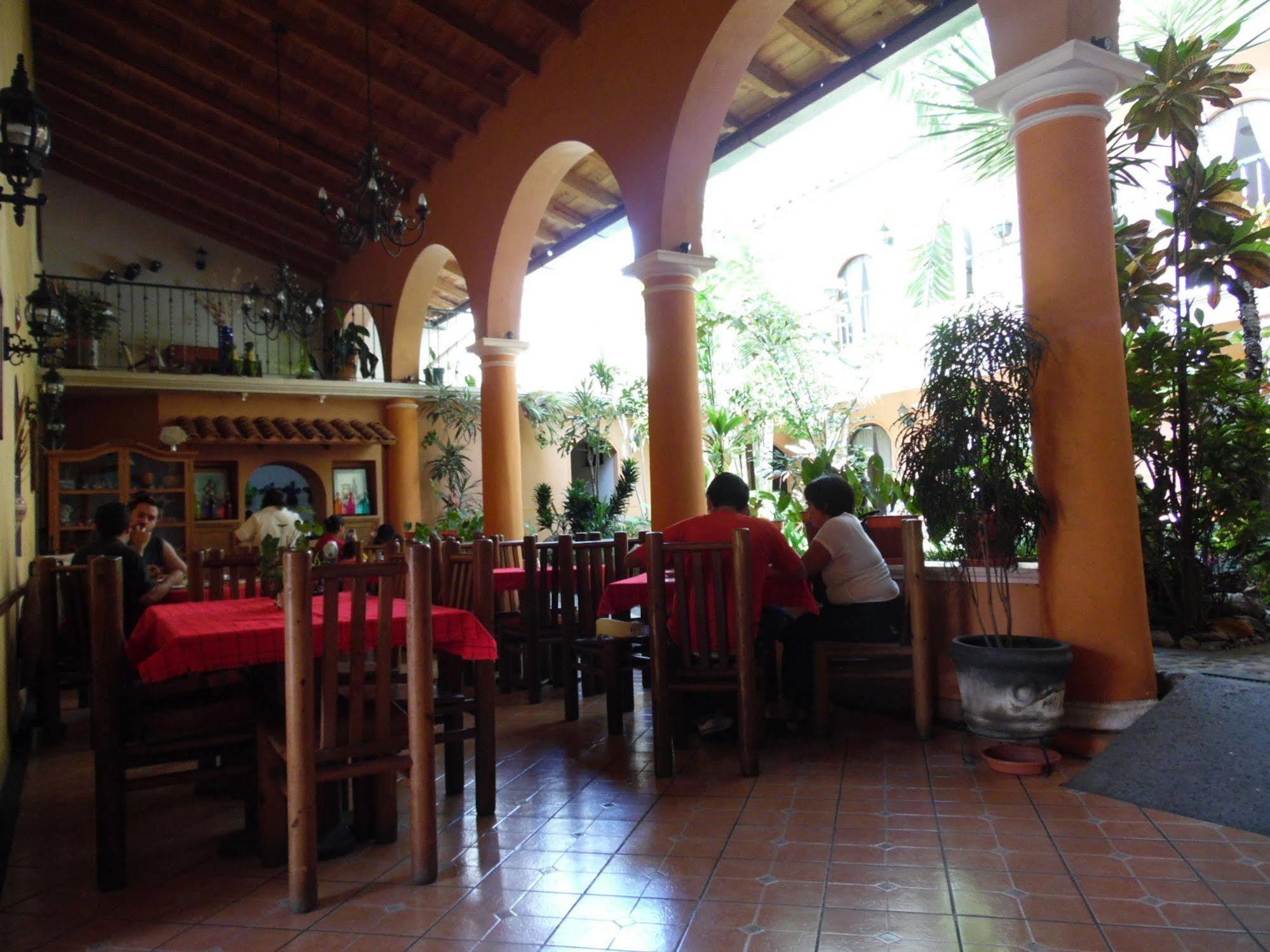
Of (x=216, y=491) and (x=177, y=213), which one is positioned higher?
(x=177, y=213)

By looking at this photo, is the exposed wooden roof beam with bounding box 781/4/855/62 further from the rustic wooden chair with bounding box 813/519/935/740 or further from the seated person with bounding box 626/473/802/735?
the rustic wooden chair with bounding box 813/519/935/740

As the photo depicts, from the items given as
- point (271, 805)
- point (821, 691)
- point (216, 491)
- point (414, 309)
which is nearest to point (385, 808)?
point (271, 805)

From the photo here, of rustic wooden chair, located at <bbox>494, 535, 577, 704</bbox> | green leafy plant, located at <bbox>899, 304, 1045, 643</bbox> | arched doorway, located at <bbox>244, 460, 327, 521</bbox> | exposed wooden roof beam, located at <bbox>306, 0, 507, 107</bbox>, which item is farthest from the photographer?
arched doorway, located at <bbox>244, 460, 327, 521</bbox>

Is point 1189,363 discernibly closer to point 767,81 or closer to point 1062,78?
point 1062,78

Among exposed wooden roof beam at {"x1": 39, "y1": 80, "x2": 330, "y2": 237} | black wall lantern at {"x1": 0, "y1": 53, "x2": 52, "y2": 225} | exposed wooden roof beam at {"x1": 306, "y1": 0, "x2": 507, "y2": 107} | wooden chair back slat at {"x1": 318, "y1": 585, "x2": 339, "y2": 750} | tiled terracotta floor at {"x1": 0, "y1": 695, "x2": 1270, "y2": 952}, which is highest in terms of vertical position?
exposed wooden roof beam at {"x1": 39, "y1": 80, "x2": 330, "y2": 237}

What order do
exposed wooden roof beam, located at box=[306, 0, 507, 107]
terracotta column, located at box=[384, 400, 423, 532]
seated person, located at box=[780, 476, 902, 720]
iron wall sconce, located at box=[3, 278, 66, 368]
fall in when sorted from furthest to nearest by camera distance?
1. terracotta column, located at box=[384, 400, 423, 532]
2. exposed wooden roof beam, located at box=[306, 0, 507, 107]
3. iron wall sconce, located at box=[3, 278, 66, 368]
4. seated person, located at box=[780, 476, 902, 720]

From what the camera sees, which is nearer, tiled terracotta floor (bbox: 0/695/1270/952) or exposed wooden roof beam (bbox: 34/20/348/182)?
tiled terracotta floor (bbox: 0/695/1270/952)

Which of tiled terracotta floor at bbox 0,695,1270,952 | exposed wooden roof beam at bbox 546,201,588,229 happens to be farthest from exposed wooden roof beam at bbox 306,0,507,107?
tiled terracotta floor at bbox 0,695,1270,952

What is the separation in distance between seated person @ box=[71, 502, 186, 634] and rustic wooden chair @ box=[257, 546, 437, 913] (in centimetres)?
218

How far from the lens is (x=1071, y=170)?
369 centimetres

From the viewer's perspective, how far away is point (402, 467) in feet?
38.0

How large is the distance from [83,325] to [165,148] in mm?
2846

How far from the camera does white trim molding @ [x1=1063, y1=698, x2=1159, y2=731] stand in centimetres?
351

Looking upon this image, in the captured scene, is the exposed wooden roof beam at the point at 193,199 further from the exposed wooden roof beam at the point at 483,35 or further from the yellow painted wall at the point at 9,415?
the exposed wooden roof beam at the point at 483,35
